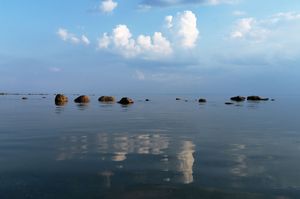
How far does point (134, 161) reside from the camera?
14.6 meters

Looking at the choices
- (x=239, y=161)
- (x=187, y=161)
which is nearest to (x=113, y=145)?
(x=187, y=161)

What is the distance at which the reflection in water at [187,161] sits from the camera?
1194 centimetres

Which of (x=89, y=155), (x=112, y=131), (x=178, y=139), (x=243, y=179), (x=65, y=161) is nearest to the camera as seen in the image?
(x=243, y=179)

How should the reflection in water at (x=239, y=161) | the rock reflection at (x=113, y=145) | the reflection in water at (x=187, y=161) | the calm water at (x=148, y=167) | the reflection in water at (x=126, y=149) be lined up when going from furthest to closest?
the rock reflection at (x=113, y=145), the reflection in water at (x=126, y=149), the reflection in water at (x=239, y=161), the reflection in water at (x=187, y=161), the calm water at (x=148, y=167)

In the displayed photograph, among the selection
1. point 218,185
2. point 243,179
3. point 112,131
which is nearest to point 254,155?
point 243,179

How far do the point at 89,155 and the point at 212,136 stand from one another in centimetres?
971

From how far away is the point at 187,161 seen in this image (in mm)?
14570

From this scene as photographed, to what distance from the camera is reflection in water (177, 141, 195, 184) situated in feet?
39.2

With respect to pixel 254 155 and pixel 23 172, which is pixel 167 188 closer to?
pixel 23 172

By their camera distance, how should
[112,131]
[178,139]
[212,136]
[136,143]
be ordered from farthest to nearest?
[112,131] → [212,136] → [178,139] → [136,143]

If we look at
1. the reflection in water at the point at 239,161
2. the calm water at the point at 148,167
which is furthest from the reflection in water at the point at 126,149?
the reflection in water at the point at 239,161

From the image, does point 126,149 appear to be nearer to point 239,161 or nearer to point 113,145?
point 113,145

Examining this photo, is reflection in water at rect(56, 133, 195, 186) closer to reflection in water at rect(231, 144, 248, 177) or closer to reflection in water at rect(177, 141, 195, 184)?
reflection in water at rect(177, 141, 195, 184)

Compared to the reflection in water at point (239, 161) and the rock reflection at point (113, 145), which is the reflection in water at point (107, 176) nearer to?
the rock reflection at point (113, 145)
